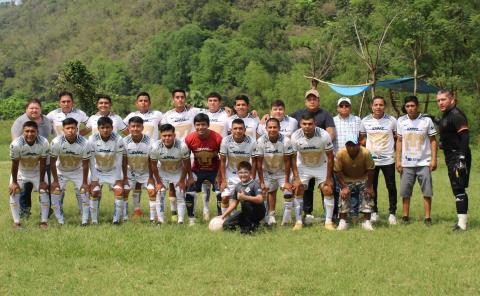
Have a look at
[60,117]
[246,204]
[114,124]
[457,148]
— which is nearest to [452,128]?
[457,148]

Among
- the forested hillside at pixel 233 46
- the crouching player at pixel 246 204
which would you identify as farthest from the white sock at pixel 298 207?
Result: the forested hillside at pixel 233 46

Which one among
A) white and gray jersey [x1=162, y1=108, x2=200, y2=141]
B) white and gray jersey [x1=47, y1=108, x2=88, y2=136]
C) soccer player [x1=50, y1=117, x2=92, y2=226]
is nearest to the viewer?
soccer player [x1=50, y1=117, x2=92, y2=226]

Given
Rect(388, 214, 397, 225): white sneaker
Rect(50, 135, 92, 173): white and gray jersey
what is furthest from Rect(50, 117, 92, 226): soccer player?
Rect(388, 214, 397, 225): white sneaker

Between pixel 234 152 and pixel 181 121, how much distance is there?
1691 millimetres

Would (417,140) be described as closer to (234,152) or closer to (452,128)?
(452,128)

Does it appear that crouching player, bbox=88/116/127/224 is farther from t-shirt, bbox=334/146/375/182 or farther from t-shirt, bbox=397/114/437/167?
t-shirt, bbox=397/114/437/167

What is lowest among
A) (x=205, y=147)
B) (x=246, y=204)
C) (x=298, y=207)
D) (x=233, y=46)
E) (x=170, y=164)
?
(x=298, y=207)

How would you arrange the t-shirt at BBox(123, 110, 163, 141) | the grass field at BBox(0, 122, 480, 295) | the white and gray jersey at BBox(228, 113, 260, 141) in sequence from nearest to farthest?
the grass field at BBox(0, 122, 480, 295), the white and gray jersey at BBox(228, 113, 260, 141), the t-shirt at BBox(123, 110, 163, 141)

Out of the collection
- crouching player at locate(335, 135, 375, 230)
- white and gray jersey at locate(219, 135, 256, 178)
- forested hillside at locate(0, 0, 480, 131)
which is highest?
forested hillside at locate(0, 0, 480, 131)

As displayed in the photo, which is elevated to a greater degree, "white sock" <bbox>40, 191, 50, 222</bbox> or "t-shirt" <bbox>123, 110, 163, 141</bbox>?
"t-shirt" <bbox>123, 110, 163, 141</bbox>

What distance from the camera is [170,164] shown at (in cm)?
963

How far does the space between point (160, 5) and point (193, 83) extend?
135 ft

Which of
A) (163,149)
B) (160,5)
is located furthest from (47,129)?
(160,5)

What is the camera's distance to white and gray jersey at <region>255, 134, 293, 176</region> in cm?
930
